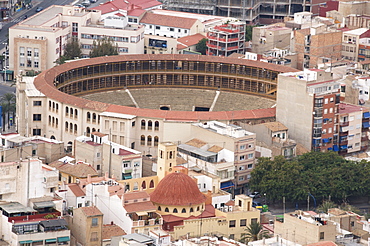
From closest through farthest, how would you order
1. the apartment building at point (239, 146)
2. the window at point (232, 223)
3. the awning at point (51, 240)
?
1. the awning at point (51, 240)
2. the window at point (232, 223)
3. the apartment building at point (239, 146)

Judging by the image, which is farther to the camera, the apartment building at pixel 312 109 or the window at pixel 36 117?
the window at pixel 36 117

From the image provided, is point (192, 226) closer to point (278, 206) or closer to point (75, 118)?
point (278, 206)

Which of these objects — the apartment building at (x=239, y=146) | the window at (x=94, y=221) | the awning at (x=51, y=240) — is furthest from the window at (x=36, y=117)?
the awning at (x=51, y=240)

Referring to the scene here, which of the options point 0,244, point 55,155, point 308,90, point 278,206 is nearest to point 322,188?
point 278,206

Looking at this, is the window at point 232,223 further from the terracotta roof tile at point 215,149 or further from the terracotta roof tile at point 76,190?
the terracotta roof tile at point 215,149

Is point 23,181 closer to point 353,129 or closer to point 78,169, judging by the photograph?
point 78,169

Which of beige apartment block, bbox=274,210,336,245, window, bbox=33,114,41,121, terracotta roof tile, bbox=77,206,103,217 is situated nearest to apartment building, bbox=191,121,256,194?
window, bbox=33,114,41,121

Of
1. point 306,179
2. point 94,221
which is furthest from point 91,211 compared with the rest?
point 306,179
